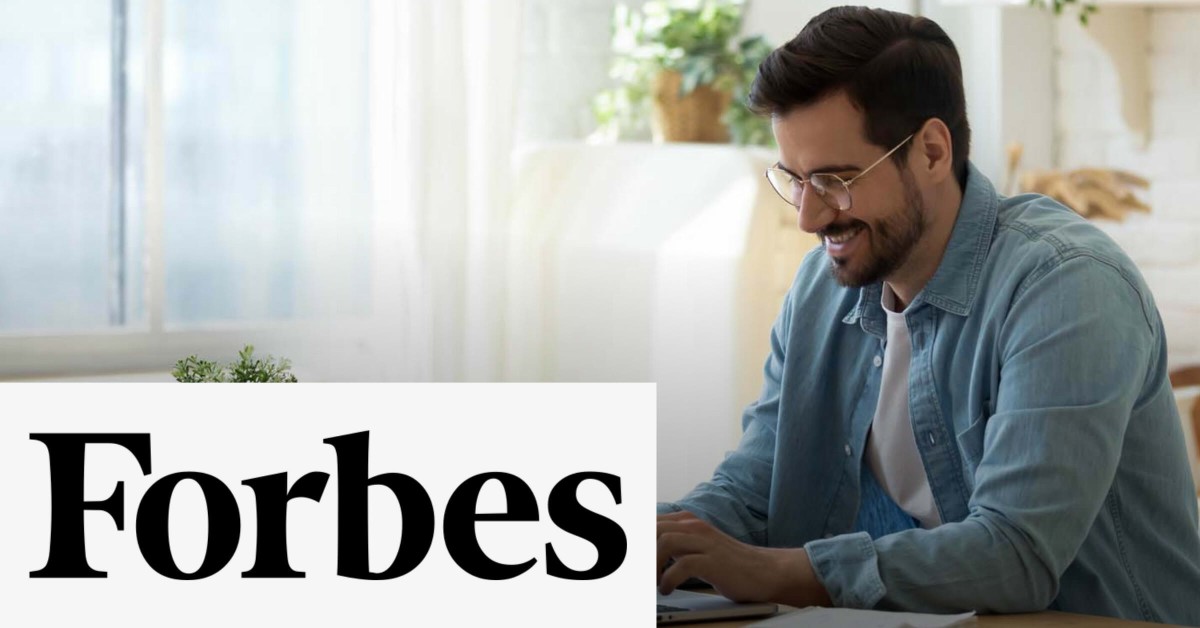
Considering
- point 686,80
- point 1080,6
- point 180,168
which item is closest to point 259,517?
point 180,168

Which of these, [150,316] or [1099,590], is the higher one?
[150,316]

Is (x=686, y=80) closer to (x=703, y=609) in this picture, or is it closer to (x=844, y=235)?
(x=844, y=235)

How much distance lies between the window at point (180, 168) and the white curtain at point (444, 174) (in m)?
0.05

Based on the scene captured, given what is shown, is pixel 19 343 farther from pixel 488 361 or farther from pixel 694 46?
pixel 694 46

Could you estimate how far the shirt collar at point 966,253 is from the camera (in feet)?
4.34

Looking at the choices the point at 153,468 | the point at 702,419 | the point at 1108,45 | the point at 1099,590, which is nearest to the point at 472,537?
the point at 153,468

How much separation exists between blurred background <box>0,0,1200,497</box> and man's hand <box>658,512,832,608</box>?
147 centimetres

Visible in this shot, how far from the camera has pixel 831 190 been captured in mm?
1354

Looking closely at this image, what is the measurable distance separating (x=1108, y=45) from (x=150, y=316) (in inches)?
79.4

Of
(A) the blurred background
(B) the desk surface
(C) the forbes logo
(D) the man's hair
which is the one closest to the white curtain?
(A) the blurred background

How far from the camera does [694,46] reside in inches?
111

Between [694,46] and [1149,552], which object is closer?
[1149,552]

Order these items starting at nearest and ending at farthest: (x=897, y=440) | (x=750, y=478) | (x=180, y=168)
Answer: (x=897, y=440) → (x=750, y=478) → (x=180, y=168)

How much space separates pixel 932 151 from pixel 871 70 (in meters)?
0.11
